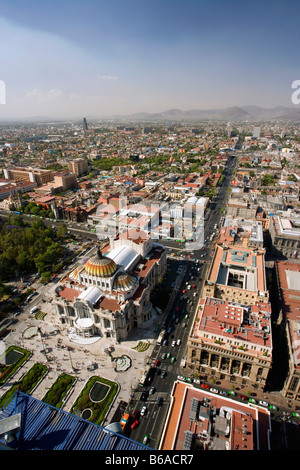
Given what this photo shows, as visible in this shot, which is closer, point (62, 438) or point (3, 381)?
point (62, 438)

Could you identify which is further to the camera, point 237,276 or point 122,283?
point 237,276

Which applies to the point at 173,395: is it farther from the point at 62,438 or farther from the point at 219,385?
the point at 62,438

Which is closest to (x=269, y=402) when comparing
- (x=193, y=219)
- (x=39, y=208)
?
(x=193, y=219)

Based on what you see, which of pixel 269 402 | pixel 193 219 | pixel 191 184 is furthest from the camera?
pixel 191 184

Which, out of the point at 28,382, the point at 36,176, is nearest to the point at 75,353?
the point at 28,382

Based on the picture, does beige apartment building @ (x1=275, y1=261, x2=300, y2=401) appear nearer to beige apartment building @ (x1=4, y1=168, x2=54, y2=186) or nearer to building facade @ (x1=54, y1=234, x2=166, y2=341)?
building facade @ (x1=54, y1=234, x2=166, y2=341)

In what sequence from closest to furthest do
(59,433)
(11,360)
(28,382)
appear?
(59,433) < (28,382) < (11,360)

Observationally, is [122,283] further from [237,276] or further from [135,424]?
[237,276]
